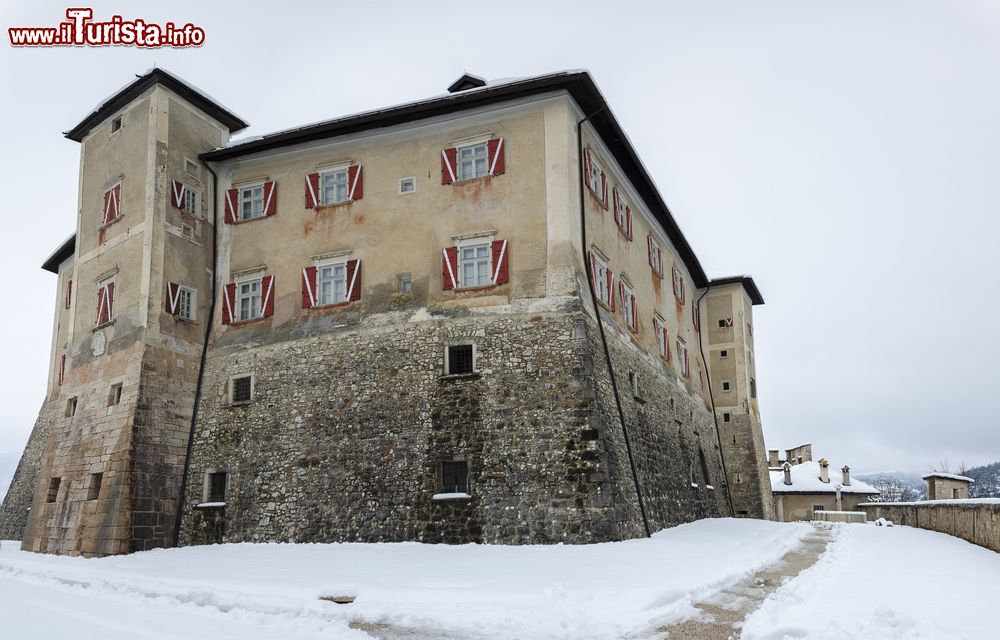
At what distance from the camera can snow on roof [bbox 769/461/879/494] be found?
61656 millimetres

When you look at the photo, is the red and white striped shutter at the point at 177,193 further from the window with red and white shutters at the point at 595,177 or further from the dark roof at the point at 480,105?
the window with red and white shutters at the point at 595,177

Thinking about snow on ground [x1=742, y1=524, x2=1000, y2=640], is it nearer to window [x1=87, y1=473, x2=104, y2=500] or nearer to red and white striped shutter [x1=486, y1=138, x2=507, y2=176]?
red and white striped shutter [x1=486, y1=138, x2=507, y2=176]

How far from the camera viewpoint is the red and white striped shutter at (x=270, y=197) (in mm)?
24484

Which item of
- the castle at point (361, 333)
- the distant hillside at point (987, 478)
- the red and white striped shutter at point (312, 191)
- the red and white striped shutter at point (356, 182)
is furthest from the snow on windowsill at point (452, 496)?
the distant hillside at point (987, 478)

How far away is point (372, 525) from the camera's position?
2000cm

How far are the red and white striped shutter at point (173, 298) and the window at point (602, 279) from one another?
12459mm

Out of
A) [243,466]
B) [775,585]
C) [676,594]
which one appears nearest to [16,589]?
[243,466]

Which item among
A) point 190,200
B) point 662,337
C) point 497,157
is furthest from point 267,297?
point 662,337

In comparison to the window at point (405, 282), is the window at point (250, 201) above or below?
above

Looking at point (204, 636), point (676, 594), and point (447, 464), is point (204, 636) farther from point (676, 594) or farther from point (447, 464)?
point (447, 464)

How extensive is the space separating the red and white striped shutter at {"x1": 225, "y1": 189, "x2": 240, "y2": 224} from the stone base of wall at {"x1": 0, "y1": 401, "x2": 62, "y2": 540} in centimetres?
1207

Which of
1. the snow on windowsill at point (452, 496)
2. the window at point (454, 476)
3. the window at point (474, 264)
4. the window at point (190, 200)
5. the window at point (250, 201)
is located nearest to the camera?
the snow on windowsill at point (452, 496)

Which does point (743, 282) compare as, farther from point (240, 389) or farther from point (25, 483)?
point (25, 483)

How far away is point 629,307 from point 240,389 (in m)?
12.2
